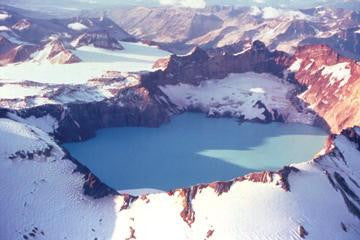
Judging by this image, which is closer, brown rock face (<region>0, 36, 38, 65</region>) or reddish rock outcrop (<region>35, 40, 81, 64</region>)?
reddish rock outcrop (<region>35, 40, 81, 64</region>)

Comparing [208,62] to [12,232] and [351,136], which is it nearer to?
[351,136]

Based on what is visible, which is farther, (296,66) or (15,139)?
(296,66)

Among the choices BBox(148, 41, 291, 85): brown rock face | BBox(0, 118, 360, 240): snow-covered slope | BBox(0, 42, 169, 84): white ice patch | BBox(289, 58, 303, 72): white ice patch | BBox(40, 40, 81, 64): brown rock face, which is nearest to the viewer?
BBox(0, 118, 360, 240): snow-covered slope

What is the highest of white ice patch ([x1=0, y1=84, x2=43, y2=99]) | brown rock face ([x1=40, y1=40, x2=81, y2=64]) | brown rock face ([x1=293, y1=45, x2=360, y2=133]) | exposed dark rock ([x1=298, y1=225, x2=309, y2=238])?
exposed dark rock ([x1=298, y1=225, x2=309, y2=238])

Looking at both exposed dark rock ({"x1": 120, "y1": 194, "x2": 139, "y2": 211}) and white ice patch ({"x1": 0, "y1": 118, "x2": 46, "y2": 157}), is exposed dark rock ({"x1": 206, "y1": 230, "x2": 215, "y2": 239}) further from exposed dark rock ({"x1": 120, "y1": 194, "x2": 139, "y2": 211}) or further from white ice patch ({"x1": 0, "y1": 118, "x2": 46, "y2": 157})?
white ice patch ({"x1": 0, "y1": 118, "x2": 46, "y2": 157})

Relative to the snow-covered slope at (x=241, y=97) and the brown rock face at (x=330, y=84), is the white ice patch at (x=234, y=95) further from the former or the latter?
the brown rock face at (x=330, y=84)

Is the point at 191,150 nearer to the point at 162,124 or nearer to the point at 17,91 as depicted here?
the point at 162,124

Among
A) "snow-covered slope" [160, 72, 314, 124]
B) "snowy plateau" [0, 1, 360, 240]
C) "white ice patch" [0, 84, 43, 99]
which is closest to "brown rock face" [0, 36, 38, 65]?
"snowy plateau" [0, 1, 360, 240]

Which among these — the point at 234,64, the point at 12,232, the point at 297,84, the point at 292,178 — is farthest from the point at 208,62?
the point at 12,232

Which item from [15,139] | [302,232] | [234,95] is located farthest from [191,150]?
[302,232]
